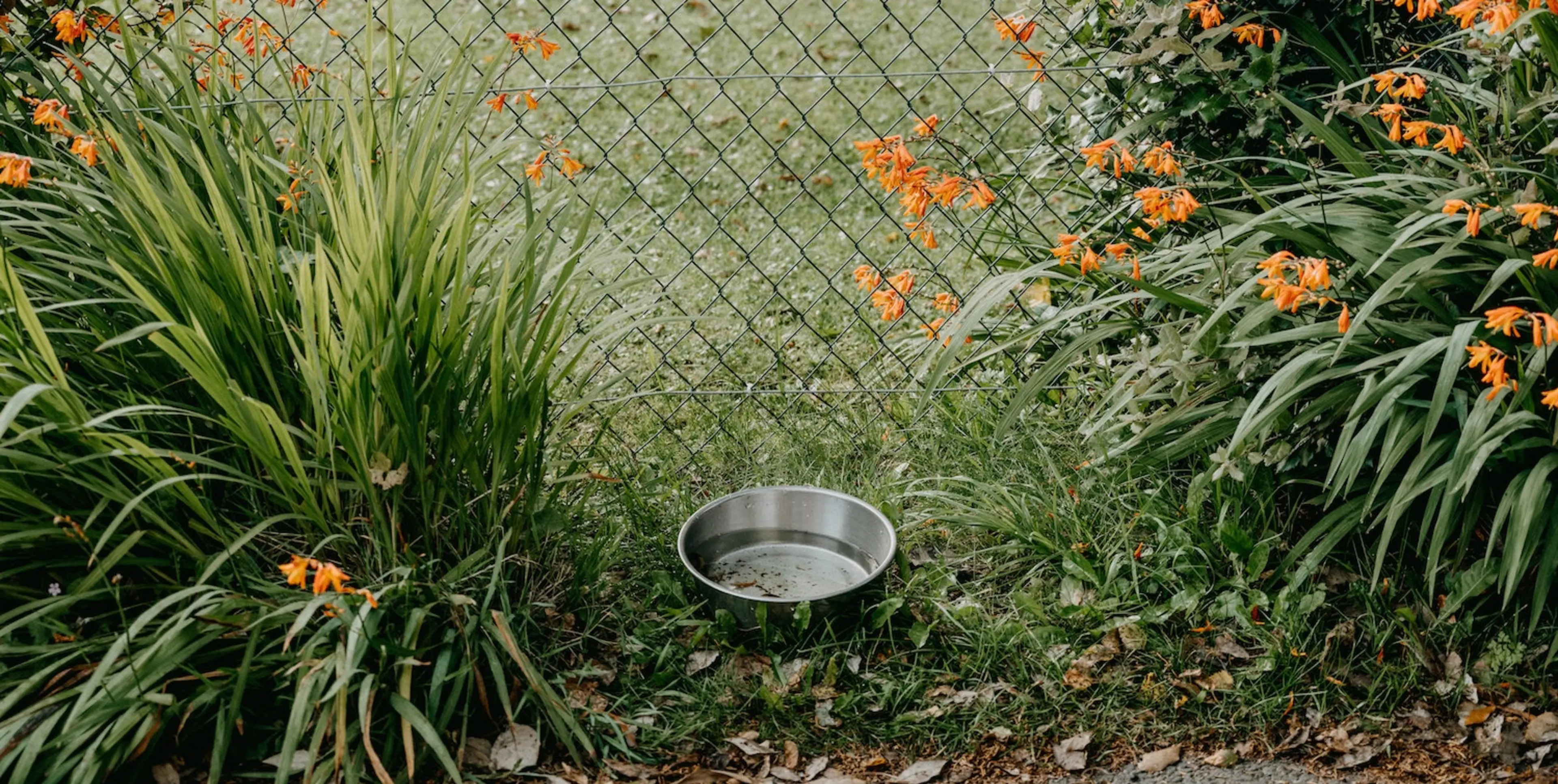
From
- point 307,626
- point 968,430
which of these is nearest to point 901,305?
point 968,430

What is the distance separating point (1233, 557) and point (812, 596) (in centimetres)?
91

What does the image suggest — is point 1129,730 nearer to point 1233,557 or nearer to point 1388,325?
point 1233,557

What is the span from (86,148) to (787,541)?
1.68 metres

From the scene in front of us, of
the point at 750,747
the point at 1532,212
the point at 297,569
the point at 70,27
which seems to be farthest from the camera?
the point at 70,27

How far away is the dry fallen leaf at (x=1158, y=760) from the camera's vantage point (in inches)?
99.4

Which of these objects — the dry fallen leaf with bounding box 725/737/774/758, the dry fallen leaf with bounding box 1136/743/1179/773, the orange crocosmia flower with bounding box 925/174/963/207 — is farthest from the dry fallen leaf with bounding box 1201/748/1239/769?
the orange crocosmia flower with bounding box 925/174/963/207

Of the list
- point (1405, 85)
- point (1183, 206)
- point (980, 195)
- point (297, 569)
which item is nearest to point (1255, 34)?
point (1405, 85)

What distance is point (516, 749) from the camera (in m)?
2.45

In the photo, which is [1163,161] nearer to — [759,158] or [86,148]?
[86,148]

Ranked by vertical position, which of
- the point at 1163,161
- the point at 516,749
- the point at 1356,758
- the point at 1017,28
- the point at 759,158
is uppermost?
the point at 759,158

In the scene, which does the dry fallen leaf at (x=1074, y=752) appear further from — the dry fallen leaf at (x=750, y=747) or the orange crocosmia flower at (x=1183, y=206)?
the orange crocosmia flower at (x=1183, y=206)

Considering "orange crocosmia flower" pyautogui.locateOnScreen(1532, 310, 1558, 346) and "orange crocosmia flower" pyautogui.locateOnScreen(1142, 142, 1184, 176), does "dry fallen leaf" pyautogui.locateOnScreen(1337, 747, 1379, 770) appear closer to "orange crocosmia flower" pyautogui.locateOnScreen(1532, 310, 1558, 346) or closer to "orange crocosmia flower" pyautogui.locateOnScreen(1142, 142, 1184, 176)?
"orange crocosmia flower" pyautogui.locateOnScreen(1532, 310, 1558, 346)

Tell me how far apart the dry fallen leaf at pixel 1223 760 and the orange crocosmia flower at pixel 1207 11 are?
4.87 ft

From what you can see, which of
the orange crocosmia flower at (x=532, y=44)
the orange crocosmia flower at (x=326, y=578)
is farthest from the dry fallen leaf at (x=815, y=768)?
the orange crocosmia flower at (x=532, y=44)
